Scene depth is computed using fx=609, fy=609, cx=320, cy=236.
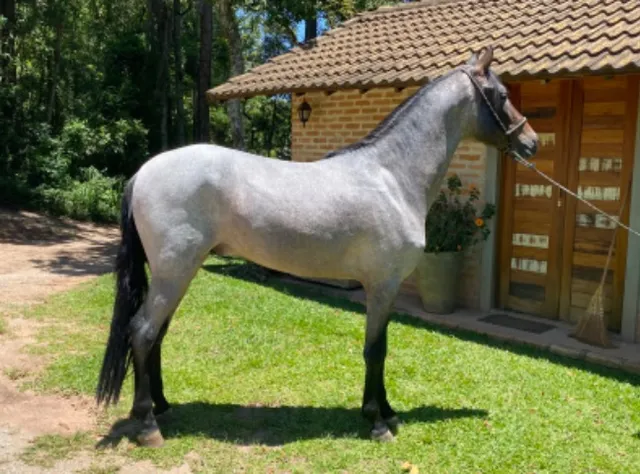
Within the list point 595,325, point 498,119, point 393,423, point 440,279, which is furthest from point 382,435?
point 440,279

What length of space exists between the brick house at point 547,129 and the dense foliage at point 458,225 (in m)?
0.17

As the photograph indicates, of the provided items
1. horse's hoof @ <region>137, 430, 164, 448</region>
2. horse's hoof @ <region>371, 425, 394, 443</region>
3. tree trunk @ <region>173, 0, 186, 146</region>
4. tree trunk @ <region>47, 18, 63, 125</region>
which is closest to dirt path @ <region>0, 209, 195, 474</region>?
horse's hoof @ <region>137, 430, 164, 448</region>

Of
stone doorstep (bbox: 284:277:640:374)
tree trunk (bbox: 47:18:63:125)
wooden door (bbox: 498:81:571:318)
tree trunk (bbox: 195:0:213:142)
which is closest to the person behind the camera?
stone doorstep (bbox: 284:277:640:374)

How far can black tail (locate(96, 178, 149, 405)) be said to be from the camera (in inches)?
146

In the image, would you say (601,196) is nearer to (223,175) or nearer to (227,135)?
(223,175)

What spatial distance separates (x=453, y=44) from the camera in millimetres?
7844

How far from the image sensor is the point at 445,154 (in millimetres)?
4055

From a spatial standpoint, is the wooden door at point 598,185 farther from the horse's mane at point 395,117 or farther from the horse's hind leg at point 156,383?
the horse's hind leg at point 156,383

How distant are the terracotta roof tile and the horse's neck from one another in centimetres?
239

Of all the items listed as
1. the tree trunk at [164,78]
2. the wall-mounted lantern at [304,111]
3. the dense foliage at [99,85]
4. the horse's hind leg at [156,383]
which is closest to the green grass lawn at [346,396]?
the horse's hind leg at [156,383]

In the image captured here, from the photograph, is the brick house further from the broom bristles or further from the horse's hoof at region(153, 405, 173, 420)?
the horse's hoof at region(153, 405, 173, 420)

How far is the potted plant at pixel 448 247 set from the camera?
7.20m

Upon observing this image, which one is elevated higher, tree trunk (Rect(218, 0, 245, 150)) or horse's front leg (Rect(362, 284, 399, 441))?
tree trunk (Rect(218, 0, 245, 150))

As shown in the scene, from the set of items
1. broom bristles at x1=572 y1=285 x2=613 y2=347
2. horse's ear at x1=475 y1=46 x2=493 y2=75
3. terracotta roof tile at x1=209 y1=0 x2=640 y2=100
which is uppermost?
terracotta roof tile at x1=209 y1=0 x2=640 y2=100
